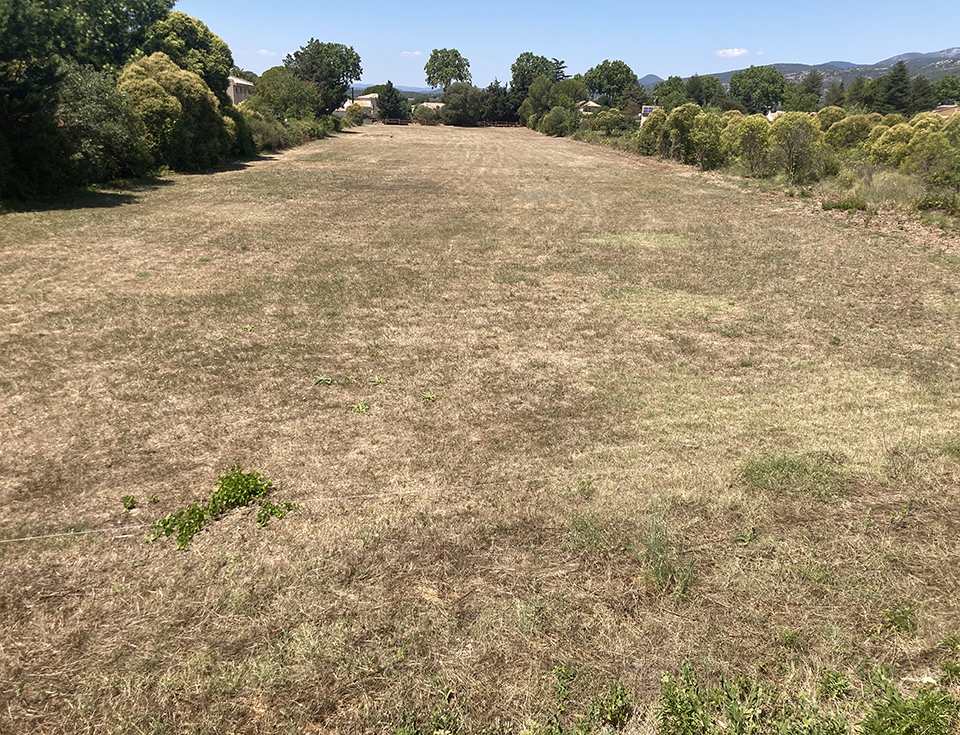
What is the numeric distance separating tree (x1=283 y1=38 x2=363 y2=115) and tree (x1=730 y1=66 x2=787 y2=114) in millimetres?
74625

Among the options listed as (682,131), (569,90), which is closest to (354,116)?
(569,90)

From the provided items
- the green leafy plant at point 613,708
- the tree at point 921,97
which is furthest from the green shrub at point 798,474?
the tree at point 921,97

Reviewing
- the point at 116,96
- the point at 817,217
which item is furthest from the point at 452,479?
the point at 116,96

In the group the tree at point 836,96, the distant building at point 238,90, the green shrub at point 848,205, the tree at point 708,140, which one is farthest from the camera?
the tree at point 836,96

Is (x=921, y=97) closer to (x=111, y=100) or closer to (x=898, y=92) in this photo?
(x=898, y=92)

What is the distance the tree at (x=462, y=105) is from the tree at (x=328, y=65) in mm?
14401

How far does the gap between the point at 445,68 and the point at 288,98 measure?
331 feet

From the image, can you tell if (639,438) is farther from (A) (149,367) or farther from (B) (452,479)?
(A) (149,367)

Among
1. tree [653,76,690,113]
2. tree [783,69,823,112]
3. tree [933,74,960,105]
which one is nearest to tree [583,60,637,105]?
tree [653,76,690,113]

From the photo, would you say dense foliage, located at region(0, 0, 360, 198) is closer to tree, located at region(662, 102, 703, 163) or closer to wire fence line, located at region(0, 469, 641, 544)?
wire fence line, located at region(0, 469, 641, 544)

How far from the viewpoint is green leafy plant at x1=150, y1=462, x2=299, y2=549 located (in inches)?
179

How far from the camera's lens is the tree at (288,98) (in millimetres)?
44750

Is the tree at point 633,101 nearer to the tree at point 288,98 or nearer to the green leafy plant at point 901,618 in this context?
the tree at point 288,98

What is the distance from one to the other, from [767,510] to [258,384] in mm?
5657
